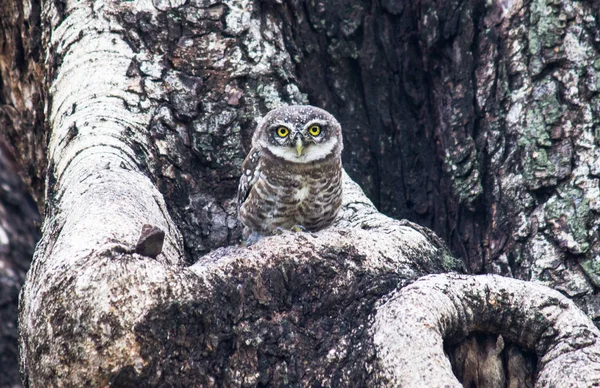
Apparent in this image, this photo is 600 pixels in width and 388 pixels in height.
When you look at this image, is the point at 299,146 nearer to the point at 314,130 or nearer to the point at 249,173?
the point at 314,130

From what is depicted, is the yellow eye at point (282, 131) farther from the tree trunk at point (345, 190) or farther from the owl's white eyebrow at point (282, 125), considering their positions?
the tree trunk at point (345, 190)

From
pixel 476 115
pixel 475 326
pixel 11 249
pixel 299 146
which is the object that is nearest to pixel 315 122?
pixel 299 146

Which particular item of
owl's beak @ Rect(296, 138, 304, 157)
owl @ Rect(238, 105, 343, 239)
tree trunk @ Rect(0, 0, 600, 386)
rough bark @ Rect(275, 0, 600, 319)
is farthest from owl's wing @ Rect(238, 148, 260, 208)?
rough bark @ Rect(275, 0, 600, 319)

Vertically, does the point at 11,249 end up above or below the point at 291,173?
below

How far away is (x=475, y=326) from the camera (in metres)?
2.88

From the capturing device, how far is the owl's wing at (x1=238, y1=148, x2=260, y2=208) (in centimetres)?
403

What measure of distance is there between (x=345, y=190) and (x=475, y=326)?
154cm

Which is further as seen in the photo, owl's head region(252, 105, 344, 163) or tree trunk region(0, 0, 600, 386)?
owl's head region(252, 105, 344, 163)

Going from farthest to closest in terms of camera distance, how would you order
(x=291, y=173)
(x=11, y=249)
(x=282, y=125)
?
(x=11, y=249), (x=291, y=173), (x=282, y=125)

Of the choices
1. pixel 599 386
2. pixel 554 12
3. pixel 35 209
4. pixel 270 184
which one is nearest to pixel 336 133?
pixel 270 184

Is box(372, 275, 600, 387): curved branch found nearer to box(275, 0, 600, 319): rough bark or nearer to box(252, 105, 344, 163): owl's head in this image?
box(275, 0, 600, 319): rough bark

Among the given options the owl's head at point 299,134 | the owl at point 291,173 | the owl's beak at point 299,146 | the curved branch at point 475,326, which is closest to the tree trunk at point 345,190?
the curved branch at point 475,326

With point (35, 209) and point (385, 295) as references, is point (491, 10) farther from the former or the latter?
point (35, 209)

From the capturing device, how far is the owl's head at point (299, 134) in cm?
401
